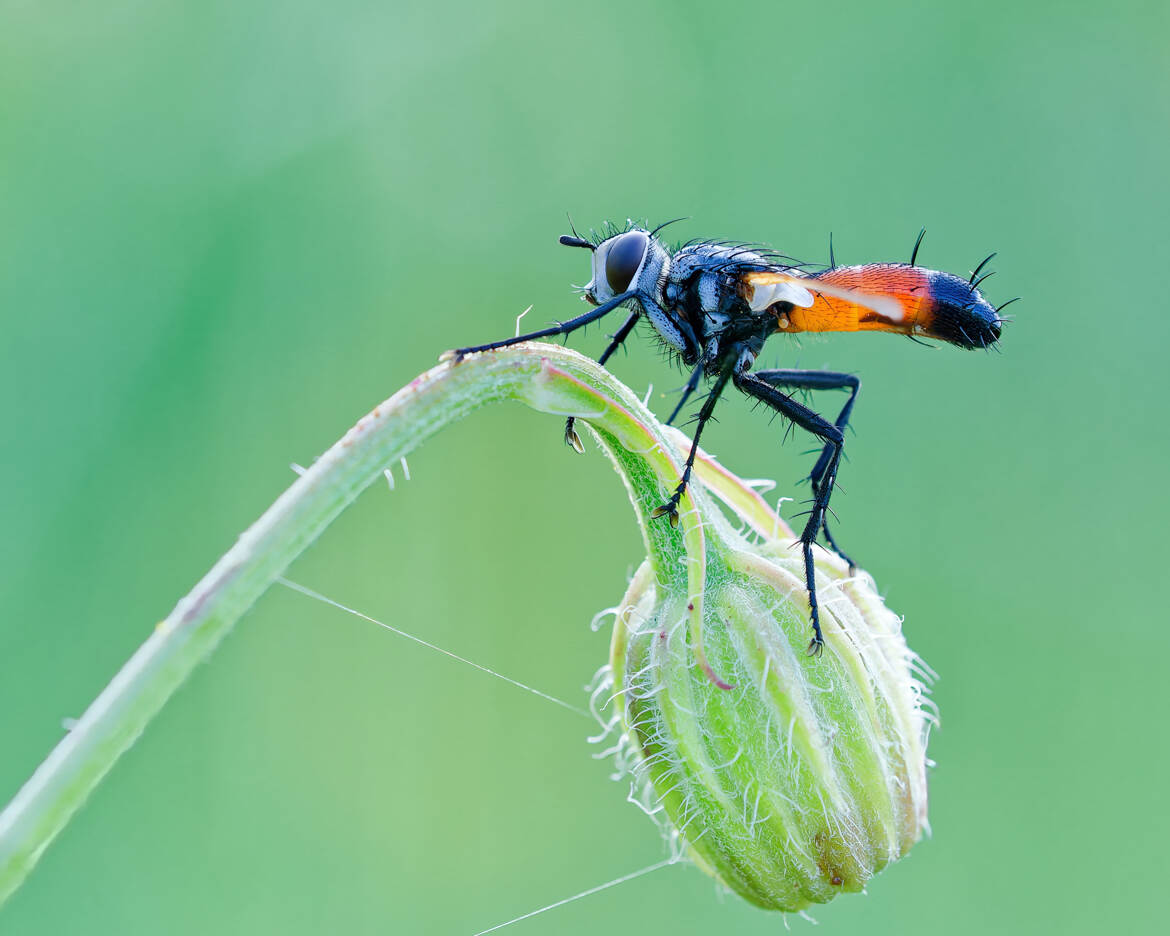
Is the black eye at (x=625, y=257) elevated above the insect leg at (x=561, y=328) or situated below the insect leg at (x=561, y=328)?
above

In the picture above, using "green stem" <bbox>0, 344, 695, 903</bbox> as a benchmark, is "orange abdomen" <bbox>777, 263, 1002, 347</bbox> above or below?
above

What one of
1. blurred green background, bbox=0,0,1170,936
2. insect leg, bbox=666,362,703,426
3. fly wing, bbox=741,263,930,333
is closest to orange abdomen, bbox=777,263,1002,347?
fly wing, bbox=741,263,930,333

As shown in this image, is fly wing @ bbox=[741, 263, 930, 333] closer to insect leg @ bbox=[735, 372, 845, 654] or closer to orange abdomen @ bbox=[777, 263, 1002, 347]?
orange abdomen @ bbox=[777, 263, 1002, 347]

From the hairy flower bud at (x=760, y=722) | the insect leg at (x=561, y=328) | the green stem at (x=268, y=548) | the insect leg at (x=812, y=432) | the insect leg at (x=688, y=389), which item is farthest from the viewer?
the insect leg at (x=688, y=389)

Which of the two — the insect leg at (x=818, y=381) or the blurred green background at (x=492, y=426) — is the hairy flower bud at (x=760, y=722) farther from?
the blurred green background at (x=492, y=426)

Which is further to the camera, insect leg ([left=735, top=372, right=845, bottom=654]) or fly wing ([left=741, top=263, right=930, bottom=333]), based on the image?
fly wing ([left=741, top=263, right=930, bottom=333])

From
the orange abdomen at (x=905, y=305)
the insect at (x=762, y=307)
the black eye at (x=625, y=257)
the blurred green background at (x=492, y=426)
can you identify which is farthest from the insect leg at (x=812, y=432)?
the blurred green background at (x=492, y=426)

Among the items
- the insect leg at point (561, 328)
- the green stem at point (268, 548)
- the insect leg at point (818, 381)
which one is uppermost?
the insect leg at point (818, 381)
